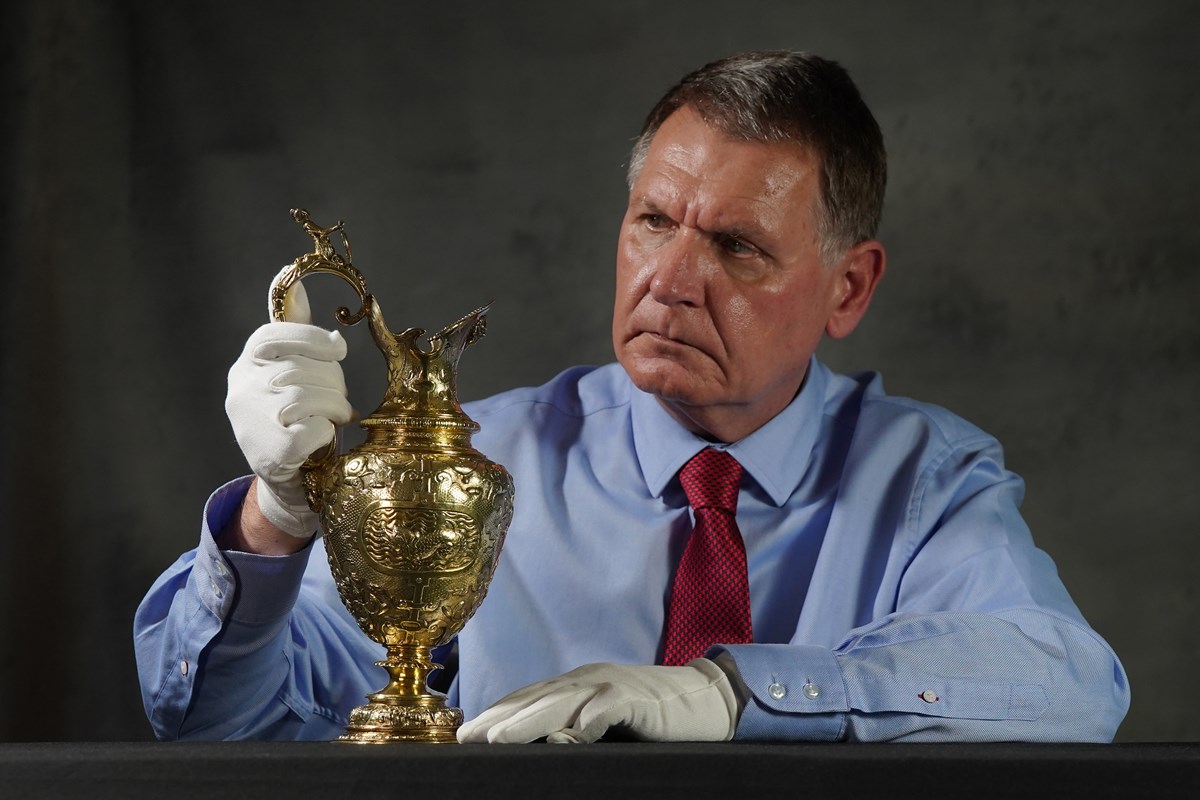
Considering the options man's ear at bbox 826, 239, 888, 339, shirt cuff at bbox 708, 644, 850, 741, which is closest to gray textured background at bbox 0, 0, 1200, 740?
man's ear at bbox 826, 239, 888, 339

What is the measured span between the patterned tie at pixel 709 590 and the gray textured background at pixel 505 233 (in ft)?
3.58

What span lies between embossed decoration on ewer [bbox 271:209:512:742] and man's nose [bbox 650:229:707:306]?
516 mm

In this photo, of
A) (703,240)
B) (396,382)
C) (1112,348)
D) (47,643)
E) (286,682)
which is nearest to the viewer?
(396,382)

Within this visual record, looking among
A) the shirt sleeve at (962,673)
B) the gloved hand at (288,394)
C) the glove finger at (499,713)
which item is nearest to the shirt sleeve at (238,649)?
the gloved hand at (288,394)

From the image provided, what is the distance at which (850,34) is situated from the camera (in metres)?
2.77

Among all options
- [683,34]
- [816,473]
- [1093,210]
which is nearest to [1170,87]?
[1093,210]

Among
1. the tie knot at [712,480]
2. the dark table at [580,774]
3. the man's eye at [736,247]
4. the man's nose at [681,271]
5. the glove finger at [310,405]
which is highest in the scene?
the man's eye at [736,247]

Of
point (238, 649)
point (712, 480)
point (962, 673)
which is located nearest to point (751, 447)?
point (712, 480)

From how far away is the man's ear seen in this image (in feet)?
6.63

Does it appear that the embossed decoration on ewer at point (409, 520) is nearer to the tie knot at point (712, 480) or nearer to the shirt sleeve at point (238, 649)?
the shirt sleeve at point (238, 649)

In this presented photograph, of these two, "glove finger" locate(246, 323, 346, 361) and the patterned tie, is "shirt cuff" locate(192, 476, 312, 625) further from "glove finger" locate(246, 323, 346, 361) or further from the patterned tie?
the patterned tie

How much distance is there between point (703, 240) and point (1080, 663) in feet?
2.29

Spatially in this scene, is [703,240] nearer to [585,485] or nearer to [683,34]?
[585,485]

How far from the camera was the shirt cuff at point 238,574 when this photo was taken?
1.43 metres
